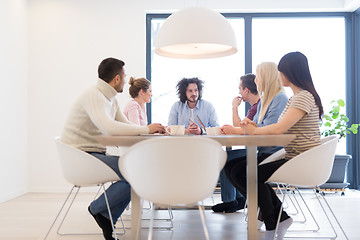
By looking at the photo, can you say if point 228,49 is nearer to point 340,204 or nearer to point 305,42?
point 340,204

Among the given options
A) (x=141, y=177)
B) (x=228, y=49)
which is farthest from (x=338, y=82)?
(x=141, y=177)

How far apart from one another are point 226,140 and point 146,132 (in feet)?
2.38

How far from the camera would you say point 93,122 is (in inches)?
101

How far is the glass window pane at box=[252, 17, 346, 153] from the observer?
5527 mm

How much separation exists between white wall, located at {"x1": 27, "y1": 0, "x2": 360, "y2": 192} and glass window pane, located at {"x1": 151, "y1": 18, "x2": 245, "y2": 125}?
1.07 ft

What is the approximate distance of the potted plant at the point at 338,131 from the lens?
16.1 ft

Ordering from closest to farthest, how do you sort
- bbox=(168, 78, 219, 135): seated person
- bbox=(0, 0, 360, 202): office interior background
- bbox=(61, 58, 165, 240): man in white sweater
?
bbox=(61, 58, 165, 240): man in white sweater < bbox=(168, 78, 219, 135): seated person < bbox=(0, 0, 360, 202): office interior background

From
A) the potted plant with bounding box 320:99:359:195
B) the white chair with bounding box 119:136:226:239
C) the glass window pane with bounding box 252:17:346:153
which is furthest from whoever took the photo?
the glass window pane with bounding box 252:17:346:153

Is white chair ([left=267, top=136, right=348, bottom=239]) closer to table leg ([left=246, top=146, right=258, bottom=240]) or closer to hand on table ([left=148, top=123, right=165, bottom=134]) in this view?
table leg ([left=246, top=146, right=258, bottom=240])

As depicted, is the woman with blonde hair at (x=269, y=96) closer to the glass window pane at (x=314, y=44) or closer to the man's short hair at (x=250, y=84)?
the man's short hair at (x=250, y=84)

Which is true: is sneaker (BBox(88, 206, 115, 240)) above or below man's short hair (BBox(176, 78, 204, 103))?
below

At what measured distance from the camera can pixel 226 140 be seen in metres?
2.03

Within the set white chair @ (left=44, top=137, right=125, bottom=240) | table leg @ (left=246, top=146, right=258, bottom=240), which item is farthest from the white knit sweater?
table leg @ (left=246, top=146, right=258, bottom=240)

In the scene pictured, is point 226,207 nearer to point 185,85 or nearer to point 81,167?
point 185,85
